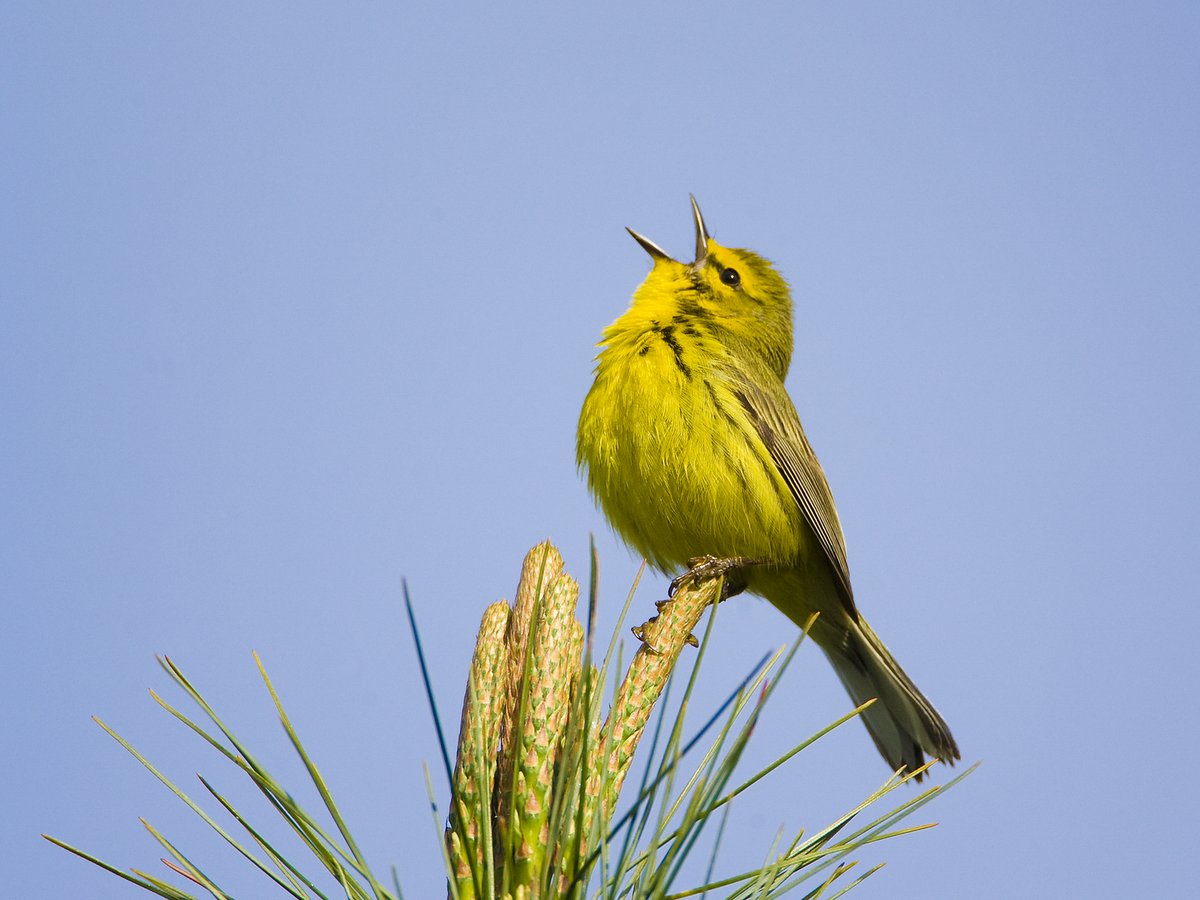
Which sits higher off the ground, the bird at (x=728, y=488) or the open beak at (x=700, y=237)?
the open beak at (x=700, y=237)

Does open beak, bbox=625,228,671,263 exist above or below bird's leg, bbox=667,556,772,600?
above

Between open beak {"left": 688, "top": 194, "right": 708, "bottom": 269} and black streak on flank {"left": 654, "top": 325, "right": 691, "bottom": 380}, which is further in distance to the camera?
open beak {"left": 688, "top": 194, "right": 708, "bottom": 269}

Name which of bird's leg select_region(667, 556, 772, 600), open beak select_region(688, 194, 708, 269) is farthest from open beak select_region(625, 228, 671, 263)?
bird's leg select_region(667, 556, 772, 600)

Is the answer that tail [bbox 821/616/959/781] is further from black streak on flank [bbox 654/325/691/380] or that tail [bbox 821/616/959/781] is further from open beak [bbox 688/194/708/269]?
open beak [bbox 688/194/708/269]

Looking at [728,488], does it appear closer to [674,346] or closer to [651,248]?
[674,346]

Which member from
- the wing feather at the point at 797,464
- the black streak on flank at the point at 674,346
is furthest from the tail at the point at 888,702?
the black streak on flank at the point at 674,346

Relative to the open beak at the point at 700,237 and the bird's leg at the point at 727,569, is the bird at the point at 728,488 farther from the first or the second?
the open beak at the point at 700,237

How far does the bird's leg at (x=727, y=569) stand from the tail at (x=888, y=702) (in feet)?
2.04

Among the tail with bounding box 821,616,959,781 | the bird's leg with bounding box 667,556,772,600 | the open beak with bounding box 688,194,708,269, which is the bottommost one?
the tail with bounding box 821,616,959,781

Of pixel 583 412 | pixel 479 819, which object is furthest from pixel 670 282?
pixel 479 819

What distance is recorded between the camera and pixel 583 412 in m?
4.86

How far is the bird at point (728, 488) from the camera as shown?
4605 millimetres

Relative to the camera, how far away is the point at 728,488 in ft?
15.3

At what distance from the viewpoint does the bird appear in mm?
4605
